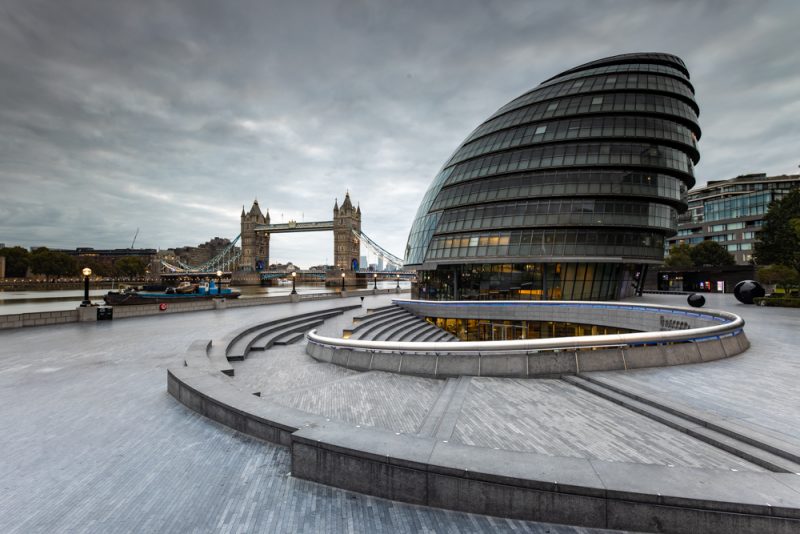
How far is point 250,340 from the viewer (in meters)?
18.2

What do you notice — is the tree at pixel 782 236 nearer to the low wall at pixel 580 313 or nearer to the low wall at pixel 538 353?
the low wall at pixel 580 313

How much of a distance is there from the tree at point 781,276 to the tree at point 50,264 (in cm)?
17748

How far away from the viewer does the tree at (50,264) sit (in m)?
119

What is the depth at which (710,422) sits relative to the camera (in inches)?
307

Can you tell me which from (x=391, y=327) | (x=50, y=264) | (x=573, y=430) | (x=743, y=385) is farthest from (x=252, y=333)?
(x=50, y=264)

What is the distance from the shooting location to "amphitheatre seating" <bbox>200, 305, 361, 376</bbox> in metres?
13.0

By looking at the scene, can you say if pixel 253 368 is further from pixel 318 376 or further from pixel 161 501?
pixel 161 501

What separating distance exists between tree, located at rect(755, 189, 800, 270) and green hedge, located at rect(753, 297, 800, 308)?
27.0 ft

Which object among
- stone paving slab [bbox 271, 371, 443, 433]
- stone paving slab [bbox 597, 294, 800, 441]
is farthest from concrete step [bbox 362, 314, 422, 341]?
stone paving slab [bbox 597, 294, 800, 441]

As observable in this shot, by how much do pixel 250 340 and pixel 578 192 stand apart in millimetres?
38930

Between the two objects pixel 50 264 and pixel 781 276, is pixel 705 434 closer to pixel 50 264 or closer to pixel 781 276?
pixel 781 276

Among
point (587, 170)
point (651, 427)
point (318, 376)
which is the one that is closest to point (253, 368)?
point (318, 376)

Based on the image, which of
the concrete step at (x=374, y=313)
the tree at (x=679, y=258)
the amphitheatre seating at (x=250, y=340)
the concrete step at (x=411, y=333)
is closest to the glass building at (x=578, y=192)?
the concrete step at (x=374, y=313)

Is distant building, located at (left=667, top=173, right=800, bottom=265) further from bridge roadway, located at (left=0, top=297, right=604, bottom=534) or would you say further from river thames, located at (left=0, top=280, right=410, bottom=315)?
river thames, located at (left=0, top=280, right=410, bottom=315)
